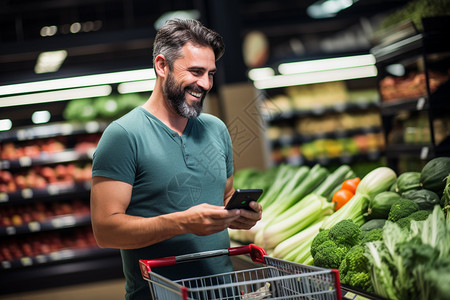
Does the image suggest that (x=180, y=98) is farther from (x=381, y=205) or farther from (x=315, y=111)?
(x=315, y=111)

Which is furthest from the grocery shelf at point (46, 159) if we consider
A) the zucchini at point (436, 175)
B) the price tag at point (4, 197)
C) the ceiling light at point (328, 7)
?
the zucchini at point (436, 175)

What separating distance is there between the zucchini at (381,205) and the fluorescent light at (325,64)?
186 inches

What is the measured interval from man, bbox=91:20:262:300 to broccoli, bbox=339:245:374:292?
0.40m

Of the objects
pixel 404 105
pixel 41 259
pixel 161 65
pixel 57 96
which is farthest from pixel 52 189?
pixel 161 65

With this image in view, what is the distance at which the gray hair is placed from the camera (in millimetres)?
2086

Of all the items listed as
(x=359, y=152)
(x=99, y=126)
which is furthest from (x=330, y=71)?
(x=99, y=126)

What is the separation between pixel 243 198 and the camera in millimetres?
1751

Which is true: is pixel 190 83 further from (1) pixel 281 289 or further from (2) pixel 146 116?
(1) pixel 281 289

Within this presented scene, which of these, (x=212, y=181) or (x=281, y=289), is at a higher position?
(x=212, y=181)

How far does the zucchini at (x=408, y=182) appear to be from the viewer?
2.59 meters

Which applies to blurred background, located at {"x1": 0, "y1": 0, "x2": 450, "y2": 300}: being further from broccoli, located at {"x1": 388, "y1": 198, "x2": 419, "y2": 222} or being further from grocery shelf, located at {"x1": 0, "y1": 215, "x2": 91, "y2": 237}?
broccoli, located at {"x1": 388, "y1": 198, "x2": 419, "y2": 222}

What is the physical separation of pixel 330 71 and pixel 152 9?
9.13 ft

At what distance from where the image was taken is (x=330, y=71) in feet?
24.2

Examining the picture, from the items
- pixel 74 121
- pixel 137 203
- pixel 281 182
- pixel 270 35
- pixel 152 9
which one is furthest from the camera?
pixel 270 35
